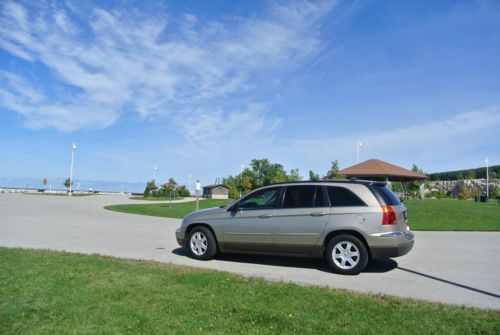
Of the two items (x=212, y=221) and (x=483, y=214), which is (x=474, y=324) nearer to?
(x=212, y=221)

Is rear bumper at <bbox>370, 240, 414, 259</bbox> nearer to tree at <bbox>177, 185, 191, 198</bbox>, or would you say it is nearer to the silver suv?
the silver suv

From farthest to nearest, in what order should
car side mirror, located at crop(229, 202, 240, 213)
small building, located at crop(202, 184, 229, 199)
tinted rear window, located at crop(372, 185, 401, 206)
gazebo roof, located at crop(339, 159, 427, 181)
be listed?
small building, located at crop(202, 184, 229, 199)
gazebo roof, located at crop(339, 159, 427, 181)
car side mirror, located at crop(229, 202, 240, 213)
tinted rear window, located at crop(372, 185, 401, 206)

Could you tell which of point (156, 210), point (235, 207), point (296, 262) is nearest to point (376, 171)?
point (156, 210)

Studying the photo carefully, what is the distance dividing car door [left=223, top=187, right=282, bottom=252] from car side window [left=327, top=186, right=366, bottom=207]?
3.62 feet

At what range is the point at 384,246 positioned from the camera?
7164 mm

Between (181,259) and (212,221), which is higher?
(212,221)

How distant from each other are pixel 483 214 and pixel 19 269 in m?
23.5

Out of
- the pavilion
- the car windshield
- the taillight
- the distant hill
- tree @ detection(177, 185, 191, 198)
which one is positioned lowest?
the taillight

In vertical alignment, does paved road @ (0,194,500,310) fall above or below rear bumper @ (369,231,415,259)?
below

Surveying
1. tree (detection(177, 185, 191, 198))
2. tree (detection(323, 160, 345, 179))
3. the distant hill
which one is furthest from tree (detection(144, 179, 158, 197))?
the distant hill

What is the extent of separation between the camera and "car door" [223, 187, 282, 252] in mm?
8102

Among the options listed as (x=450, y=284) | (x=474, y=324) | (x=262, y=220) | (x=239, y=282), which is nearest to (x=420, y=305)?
(x=474, y=324)

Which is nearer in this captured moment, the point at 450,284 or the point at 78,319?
the point at 78,319

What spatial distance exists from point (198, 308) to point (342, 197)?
386cm
